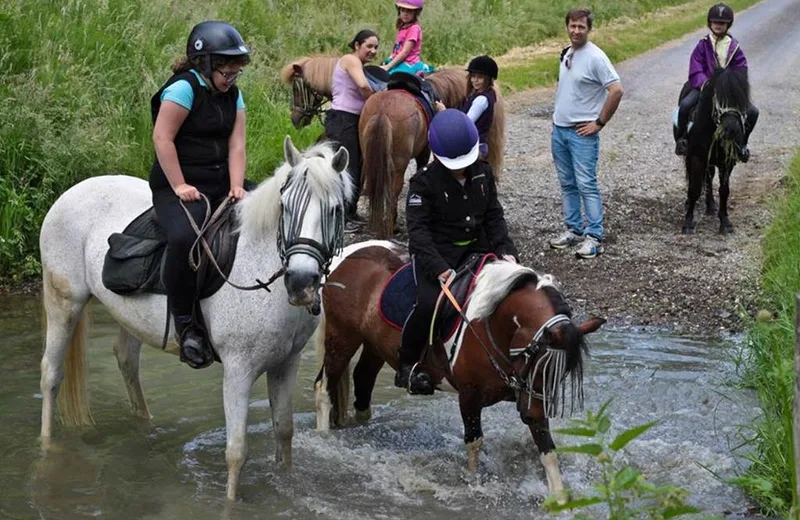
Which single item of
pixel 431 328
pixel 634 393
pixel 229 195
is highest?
pixel 229 195

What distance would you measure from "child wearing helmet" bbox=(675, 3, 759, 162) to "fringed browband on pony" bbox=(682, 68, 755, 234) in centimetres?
10

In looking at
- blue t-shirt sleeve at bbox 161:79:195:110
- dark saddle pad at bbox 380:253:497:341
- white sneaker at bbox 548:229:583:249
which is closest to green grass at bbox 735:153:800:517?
dark saddle pad at bbox 380:253:497:341

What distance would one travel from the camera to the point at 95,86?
11945 mm

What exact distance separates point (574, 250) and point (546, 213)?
155cm

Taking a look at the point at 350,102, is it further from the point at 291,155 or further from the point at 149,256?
the point at 291,155

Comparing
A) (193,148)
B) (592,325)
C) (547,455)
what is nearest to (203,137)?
(193,148)

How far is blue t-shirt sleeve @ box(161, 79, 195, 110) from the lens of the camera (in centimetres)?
581

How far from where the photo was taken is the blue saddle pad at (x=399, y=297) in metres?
6.38

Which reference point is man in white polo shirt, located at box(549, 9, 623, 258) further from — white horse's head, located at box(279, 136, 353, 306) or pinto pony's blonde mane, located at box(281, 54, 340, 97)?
white horse's head, located at box(279, 136, 353, 306)

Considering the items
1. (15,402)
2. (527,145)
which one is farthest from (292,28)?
(15,402)

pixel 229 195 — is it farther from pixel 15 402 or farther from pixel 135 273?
pixel 15 402

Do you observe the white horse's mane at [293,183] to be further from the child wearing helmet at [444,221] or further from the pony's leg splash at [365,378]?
the pony's leg splash at [365,378]

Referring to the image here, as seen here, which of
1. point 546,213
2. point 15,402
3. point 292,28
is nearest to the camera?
point 15,402

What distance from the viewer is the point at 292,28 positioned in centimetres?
1875
